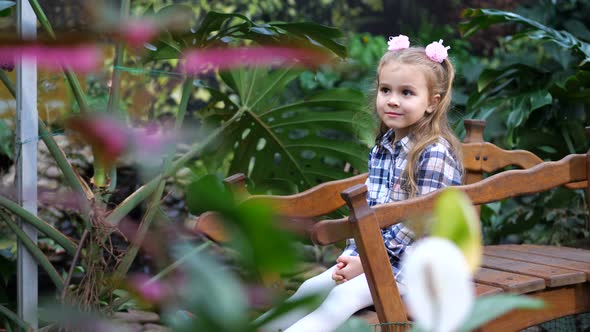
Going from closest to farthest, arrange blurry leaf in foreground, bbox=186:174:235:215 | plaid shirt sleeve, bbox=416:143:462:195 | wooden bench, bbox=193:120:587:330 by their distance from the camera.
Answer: blurry leaf in foreground, bbox=186:174:235:215 → wooden bench, bbox=193:120:587:330 → plaid shirt sleeve, bbox=416:143:462:195

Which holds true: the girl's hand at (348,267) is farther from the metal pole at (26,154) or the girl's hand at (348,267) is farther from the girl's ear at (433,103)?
the metal pole at (26,154)

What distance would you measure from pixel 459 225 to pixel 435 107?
1.72m

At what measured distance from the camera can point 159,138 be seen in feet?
1.54

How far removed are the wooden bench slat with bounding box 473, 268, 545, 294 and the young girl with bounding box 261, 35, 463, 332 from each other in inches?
7.2

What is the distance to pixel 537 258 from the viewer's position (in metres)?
2.00

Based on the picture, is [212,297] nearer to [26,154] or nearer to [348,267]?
[348,267]

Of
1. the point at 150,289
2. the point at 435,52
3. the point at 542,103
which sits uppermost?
the point at 435,52

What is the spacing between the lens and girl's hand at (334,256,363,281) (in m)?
1.71

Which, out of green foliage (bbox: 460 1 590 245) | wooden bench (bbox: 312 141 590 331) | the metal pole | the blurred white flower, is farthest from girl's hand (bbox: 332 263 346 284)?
the blurred white flower

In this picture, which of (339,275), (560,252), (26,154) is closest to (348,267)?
(339,275)

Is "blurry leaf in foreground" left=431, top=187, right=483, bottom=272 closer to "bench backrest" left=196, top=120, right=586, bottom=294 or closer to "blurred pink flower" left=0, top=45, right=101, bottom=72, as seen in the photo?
"blurred pink flower" left=0, top=45, right=101, bottom=72

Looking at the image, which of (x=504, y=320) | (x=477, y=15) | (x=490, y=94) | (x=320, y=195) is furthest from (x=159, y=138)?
(x=490, y=94)

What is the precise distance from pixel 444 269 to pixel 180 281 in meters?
0.12

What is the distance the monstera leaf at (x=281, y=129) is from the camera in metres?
2.48
